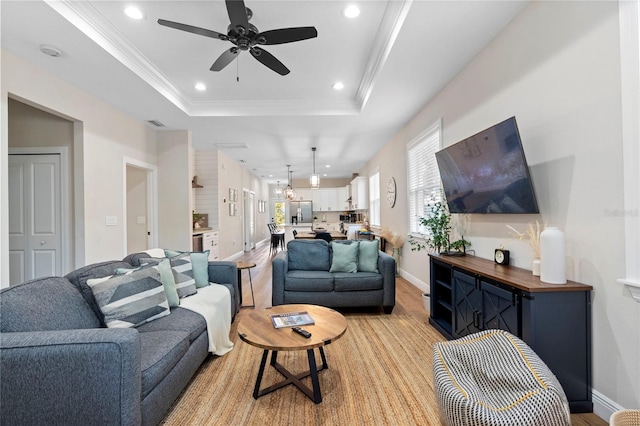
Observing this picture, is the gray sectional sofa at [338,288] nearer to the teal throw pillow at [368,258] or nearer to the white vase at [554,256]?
the teal throw pillow at [368,258]

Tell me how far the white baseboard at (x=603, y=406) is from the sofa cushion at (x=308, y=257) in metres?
2.67

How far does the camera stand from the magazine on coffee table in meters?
2.09

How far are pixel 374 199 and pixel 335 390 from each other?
248 inches

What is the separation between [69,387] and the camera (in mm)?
1304

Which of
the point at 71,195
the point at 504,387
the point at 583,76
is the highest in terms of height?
the point at 583,76

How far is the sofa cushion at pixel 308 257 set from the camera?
153 inches

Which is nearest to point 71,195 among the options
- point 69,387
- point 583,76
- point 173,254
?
point 173,254

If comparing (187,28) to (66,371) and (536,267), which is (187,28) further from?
(536,267)

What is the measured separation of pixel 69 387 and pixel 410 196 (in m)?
4.69

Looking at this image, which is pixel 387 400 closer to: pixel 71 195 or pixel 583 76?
pixel 583 76

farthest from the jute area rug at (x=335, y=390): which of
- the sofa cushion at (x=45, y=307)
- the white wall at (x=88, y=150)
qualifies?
the white wall at (x=88, y=150)

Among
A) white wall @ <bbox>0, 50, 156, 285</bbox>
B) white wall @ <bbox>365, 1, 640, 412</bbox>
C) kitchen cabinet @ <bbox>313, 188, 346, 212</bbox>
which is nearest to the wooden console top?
white wall @ <bbox>365, 1, 640, 412</bbox>

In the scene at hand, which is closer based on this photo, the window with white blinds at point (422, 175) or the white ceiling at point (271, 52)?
the white ceiling at point (271, 52)

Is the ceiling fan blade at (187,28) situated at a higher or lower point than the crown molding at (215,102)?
lower
